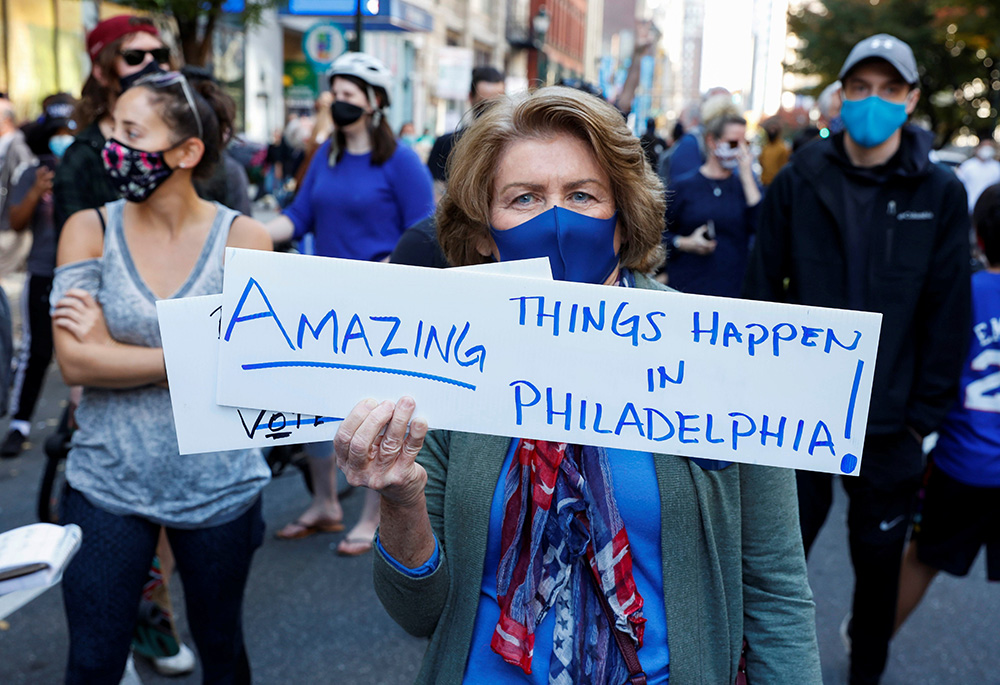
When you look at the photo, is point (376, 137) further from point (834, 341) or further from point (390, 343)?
point (834, 341)

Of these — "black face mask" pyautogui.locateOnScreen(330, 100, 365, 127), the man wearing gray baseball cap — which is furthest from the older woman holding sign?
"black face mask" pyautogui.locateOnScreen(330, 100, 365, 127)

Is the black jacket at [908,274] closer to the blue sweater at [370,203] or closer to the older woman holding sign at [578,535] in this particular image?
the older woman holding sign at [578,535]

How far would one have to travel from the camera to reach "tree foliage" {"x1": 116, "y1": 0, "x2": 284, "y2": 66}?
10.9 metres

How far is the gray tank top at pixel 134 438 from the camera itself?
93.5 inches

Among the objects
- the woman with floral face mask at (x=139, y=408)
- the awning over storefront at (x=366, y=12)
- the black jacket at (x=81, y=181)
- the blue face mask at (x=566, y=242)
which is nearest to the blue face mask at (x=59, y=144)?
the awning over storefront at (x=366, y=12)

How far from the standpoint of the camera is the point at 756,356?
57.0 inches

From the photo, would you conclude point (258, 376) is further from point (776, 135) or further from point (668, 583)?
point (776, 135)

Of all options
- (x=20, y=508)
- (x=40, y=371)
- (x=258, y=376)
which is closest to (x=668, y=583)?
(x=258, y=376)

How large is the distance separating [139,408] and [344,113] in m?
2.42

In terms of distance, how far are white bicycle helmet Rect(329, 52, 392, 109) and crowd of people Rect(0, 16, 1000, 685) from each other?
21 millimetres

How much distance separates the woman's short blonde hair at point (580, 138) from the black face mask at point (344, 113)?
2807 mm

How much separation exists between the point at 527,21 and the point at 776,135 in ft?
133

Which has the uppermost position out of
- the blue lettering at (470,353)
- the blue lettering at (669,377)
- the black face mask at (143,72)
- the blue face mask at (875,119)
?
the black face mask at (143,72)

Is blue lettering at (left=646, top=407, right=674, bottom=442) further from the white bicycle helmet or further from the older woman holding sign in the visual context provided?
the white bicycle helmet
